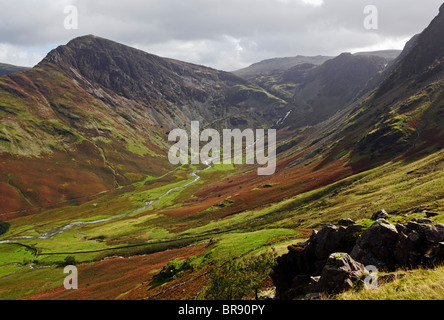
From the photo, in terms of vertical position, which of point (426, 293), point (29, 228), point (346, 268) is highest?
point (426, 293)

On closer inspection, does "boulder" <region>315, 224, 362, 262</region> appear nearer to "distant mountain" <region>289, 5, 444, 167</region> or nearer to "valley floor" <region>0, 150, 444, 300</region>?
"valley floor" <region>0, 150, 444, 300</region>

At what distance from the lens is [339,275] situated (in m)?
19.7

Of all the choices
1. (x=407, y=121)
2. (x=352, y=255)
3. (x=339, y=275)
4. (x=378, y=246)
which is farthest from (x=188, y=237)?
(x=407, y=121)

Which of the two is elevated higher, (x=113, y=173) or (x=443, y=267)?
(x=443, y=267)

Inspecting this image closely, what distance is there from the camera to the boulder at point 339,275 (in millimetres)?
19406

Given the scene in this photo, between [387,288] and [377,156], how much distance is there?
10967 cm

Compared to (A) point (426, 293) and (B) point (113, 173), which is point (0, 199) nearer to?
(B) point (113, 173)

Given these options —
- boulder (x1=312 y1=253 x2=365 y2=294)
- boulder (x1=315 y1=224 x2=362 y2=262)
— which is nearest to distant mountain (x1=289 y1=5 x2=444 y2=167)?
boulder (x1=315 y1=224 x2=362 y2=262)

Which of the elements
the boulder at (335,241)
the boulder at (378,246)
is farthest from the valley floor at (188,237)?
the boulder at (378,246)

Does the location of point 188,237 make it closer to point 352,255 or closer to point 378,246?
point 352,255

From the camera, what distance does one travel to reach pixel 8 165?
15488 cm

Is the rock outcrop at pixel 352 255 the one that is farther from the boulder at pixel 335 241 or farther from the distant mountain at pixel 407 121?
the distant mountain at pixel 407 121

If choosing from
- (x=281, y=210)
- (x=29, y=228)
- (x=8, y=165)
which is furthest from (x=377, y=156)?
(x=8, y=165)

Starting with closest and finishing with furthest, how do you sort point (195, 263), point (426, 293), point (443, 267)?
point (426, 293), point (443, 267), point (195, 263)
